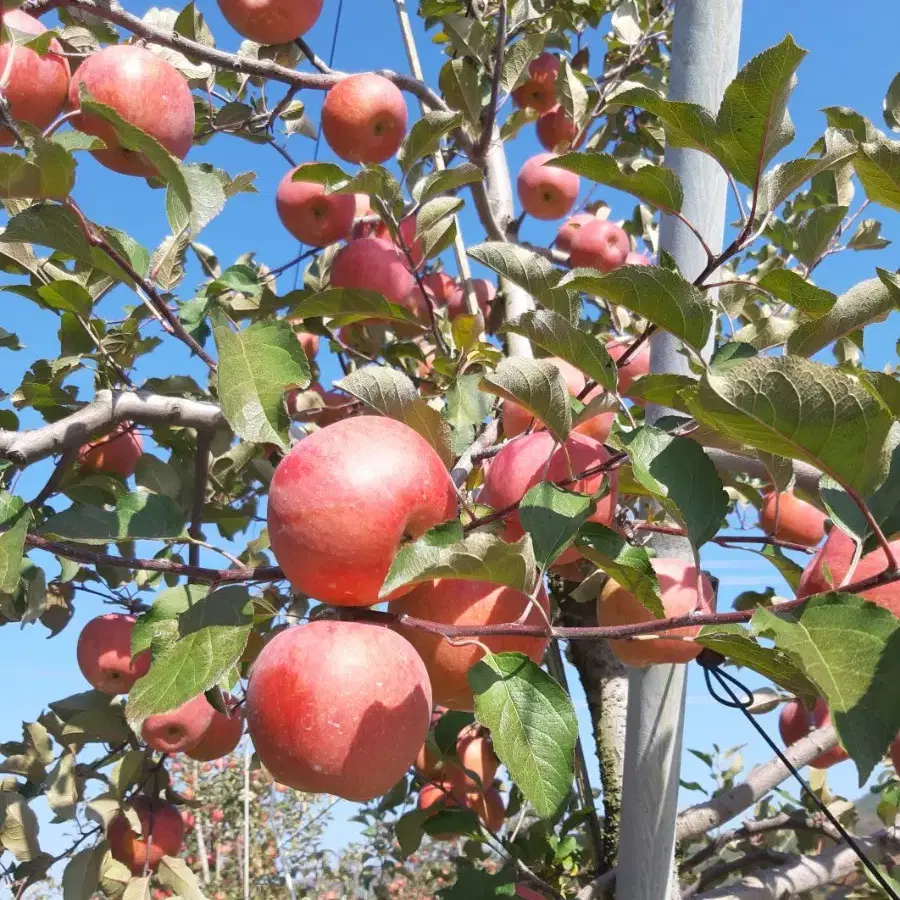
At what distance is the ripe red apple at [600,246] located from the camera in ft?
7.01

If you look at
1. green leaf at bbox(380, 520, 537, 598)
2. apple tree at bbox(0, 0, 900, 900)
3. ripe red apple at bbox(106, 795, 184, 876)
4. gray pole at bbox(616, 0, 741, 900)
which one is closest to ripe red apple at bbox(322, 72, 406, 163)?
apple tree at bbox(0, 0, 900, 900)

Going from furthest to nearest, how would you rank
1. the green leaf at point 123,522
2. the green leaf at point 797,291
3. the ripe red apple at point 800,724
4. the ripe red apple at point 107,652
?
the ripe red apple at point 800,724 < the ripe red apple at point 107,652 < the green leaf at point 123,522 < the green leaf at point 797,291

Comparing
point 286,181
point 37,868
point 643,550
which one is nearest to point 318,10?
point 286,181

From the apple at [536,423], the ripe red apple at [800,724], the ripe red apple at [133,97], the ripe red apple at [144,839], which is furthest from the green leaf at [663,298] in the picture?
the ripe red apple at [144,839]

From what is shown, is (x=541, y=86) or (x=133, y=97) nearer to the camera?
(x=133, y=97)

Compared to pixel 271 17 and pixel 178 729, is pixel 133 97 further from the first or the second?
pixel 178 729

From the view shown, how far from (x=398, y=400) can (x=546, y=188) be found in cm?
177

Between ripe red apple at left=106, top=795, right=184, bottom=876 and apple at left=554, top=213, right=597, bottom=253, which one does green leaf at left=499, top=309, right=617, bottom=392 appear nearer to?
apple at left=554, top=213, right=597, bottom=253

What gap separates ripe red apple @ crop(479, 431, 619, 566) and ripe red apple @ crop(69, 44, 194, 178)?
0.68 meters

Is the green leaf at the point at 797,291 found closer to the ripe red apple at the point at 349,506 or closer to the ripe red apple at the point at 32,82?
the ripe red apple at the point at 349,506

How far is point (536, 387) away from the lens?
0.83m

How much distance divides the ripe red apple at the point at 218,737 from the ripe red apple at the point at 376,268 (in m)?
0.92

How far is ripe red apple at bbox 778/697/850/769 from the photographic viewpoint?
207cm

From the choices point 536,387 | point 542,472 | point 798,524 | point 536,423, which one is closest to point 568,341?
point 536,387
